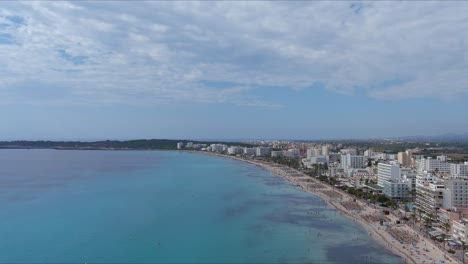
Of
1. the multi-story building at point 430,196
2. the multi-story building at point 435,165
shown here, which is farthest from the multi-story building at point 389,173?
the multi-story building at point 435,165

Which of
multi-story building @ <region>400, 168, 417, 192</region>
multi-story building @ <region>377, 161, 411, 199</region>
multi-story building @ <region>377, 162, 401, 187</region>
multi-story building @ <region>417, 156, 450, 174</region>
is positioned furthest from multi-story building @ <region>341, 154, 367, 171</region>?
multi-story building @ <region>377, 161, 411, 199</region>

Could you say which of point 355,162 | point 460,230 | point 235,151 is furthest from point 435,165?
point 235,151

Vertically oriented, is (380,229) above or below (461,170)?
below

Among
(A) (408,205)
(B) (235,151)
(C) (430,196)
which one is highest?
(B) (235,151)

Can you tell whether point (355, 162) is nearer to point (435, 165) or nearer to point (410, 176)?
point (435, 165)

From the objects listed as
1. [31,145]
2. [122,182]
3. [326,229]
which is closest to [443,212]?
[326,229]

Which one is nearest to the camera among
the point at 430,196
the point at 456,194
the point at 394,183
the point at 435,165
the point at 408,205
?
the point at 456,194

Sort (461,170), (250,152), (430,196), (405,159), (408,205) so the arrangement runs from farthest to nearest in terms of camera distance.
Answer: (250,152)
(405,159)
(461,170)
(408,205)
(430,196)

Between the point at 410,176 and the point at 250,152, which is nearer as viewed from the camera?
the point at 410,176

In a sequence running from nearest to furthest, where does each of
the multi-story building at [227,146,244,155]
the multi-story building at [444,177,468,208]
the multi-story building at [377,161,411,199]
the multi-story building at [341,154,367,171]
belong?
the multi-story building at [444,177,468,208] → the multi-story building at [377,161,411,199] → the multi-story building at [341,154,367,171] → the multi-story building at [227,146,244,155]

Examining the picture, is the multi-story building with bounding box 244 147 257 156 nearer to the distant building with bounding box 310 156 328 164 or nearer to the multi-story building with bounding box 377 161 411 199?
the distant building with bounding box 310 156 328 164
